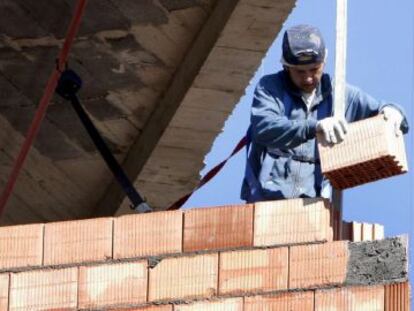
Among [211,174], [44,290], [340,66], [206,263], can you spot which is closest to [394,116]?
[340,66]

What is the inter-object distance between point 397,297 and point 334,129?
1077 millimetres

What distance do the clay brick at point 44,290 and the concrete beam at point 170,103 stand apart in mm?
5235

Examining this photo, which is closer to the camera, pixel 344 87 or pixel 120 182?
pixel 344 87

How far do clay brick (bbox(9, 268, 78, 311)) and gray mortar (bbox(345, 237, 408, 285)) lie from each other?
135cm

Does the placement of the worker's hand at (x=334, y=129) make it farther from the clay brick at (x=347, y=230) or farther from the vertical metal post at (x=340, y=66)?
the clay brick at (x=347, y=230)

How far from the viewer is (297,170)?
1520 cm

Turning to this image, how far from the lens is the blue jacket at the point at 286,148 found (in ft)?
49.5

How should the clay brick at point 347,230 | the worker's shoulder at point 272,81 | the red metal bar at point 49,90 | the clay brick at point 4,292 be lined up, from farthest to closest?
the red metal bar at point 49,90
the worker's shoulder at point 272,81
the clay brick at point 4,292
the clay brick at point 347,230

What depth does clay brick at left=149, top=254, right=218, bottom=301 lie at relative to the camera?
561 inches

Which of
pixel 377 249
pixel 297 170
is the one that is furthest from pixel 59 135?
pixel 377 249

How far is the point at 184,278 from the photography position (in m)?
14.3

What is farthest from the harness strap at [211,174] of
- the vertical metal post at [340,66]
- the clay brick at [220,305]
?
the clay brick at [220,305]

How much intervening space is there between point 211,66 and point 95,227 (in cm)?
546

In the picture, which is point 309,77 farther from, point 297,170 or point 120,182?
point 120,182
